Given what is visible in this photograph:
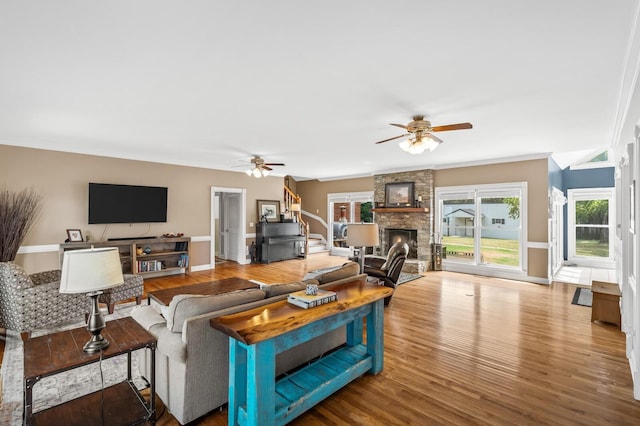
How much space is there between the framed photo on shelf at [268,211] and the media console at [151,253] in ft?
8.00

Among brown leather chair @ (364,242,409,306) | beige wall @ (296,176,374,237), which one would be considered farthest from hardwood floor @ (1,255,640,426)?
beige wall @ (296,176,374,237)

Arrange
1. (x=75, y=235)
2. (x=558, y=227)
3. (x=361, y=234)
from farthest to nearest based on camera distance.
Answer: (x=558, y=227) → (x=75, y=235) → (x=361, y=234)

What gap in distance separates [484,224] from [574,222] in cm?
366

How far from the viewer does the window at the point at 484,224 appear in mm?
6738

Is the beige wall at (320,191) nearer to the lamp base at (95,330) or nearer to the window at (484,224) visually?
the window at (484,224)

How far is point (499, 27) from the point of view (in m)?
2.03

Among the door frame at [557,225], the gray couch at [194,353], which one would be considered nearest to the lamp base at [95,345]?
the gray couch at [194,353]

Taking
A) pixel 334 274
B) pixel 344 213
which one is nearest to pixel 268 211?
pixel 344 213

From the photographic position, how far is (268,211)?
30.3 ft

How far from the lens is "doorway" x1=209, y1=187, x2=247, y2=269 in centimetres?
852

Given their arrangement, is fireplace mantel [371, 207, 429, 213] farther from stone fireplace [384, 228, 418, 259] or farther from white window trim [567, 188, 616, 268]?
white window trim [567, 188, 616, 268]

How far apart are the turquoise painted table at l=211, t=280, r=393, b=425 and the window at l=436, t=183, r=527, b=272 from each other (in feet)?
18.2

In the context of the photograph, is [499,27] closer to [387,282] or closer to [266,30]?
[266,30]

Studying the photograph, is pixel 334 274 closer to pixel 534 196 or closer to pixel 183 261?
pixel 183 261
